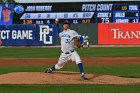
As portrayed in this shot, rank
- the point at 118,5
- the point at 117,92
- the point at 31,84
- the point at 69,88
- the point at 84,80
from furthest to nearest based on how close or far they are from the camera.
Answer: the point at 118,5, the point at 84,80, the point at 31,84, the point at 69,88, the point at 117,92

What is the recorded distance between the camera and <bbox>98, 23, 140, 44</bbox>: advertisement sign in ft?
118

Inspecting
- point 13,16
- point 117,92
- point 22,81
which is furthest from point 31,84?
point 13,16

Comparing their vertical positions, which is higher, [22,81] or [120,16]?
[120,16]

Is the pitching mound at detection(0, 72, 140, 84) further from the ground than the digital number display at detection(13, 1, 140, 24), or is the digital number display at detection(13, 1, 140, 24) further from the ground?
the digital number display at detection(13, 1, 140, 24)

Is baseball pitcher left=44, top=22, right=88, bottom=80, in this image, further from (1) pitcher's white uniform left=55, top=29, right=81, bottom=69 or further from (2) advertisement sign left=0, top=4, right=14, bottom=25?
(2) advertisement sign left=0, top=4, right=14, bottom=25

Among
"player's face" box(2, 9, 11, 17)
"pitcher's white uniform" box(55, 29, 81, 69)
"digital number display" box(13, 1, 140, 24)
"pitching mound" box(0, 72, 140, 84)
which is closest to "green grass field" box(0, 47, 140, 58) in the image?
"digital number display" box(13, 1, 140, 24)

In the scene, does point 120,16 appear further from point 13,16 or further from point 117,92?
point 117,92

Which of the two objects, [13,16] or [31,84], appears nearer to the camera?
[31,84]

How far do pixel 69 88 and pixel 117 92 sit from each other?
1274 mm

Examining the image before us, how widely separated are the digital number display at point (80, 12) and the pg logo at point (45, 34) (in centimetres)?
108

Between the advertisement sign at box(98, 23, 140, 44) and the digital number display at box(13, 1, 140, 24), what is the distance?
52cm

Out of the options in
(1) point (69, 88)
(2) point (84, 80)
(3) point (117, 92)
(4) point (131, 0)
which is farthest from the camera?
(4) point (131, 0)

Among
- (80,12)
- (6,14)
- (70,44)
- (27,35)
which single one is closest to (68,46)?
(70,44)

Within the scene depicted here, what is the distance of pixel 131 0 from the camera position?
125 feet
